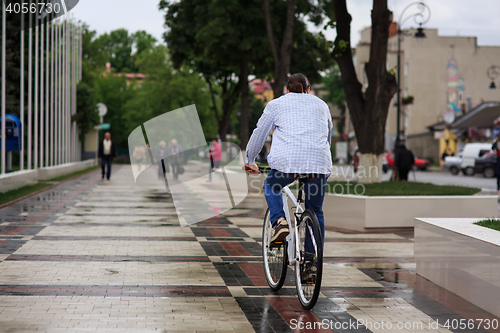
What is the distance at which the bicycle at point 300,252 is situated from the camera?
544cm

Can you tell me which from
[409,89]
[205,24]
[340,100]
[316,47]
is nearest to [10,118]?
[205,24]

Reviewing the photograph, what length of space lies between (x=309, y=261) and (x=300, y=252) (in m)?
0.19

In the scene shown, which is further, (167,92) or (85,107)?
(167,92)

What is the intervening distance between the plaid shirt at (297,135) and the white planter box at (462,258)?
56.3 inches

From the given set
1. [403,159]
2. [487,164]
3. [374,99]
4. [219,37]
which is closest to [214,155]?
[219,37]

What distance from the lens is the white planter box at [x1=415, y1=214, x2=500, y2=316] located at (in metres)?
5.66

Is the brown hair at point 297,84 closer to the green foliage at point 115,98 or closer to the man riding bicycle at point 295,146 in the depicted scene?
the man riding bicycle at point 295,146

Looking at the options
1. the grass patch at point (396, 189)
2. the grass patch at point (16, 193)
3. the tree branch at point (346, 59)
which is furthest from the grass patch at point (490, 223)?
the grass patch at point (16, 193)

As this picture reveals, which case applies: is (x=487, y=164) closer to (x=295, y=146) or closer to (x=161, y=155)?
(x=161, y=155)

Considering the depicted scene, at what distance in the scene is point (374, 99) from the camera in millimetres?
14352

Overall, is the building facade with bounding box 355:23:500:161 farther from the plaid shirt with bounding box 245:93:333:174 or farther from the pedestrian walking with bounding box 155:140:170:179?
the plaid shirt with bounding box 245:93:333:174

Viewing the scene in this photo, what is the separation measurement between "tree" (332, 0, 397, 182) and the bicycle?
8230 millimetres

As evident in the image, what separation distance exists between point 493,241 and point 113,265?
3990 millimetres

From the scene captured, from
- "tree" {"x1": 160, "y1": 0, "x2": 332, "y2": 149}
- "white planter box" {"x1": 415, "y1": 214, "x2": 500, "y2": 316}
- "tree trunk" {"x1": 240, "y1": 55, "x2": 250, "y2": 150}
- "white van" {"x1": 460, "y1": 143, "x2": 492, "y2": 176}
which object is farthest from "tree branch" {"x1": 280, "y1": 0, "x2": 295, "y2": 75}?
"white van" {"x1": 460, "y1": 143, "x2": 492, "y2": 176}
